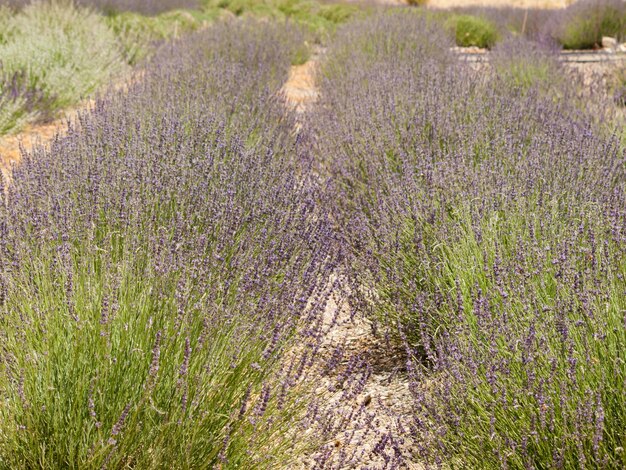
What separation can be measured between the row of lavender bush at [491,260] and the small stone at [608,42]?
29.5 ft

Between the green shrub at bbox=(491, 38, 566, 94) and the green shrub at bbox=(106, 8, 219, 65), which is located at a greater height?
the green shrub at bbox=(491, 38, 566, 94)

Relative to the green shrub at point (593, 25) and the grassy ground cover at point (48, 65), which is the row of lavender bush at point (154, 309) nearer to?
the grassy ground cover at point (48, 65)

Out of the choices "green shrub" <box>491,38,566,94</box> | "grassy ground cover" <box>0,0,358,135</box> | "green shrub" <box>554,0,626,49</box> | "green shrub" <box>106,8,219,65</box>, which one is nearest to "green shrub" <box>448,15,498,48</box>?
"green shrub" <box>554,0,626,49</box>

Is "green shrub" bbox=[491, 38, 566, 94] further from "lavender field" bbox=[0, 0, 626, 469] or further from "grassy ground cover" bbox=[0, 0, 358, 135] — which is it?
"grassy ground cover" bbox=[0, 0, 358, 135]

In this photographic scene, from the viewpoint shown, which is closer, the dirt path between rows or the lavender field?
the lavender field

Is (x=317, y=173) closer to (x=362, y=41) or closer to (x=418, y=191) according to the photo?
(x=418, y=191)

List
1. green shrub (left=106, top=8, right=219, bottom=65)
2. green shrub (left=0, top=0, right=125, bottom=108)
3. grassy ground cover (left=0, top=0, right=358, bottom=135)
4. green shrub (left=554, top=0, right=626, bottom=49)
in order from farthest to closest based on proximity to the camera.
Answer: green shrub (left=554, top=0, right=626, bottom=49), green shrub (left=106, top=8, right=219, bottom=65), green shrub (left=0, top=0, right=125, bottom=108), grassy ground cover (left=0, top=0, right=358, bottom=135)

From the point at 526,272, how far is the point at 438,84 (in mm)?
3462

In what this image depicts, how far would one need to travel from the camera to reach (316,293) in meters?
3.23

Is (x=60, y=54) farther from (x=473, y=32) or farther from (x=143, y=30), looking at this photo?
(x=473, y=32)

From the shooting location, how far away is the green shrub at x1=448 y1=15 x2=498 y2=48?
53.4ft

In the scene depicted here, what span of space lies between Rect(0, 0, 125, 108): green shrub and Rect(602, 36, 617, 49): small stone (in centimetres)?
942

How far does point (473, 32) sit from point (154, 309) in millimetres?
15456

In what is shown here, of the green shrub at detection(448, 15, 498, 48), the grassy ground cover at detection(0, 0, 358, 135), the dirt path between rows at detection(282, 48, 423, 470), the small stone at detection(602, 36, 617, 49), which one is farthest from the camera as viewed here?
the green shrub at detection(448, 15, 498, 48)
